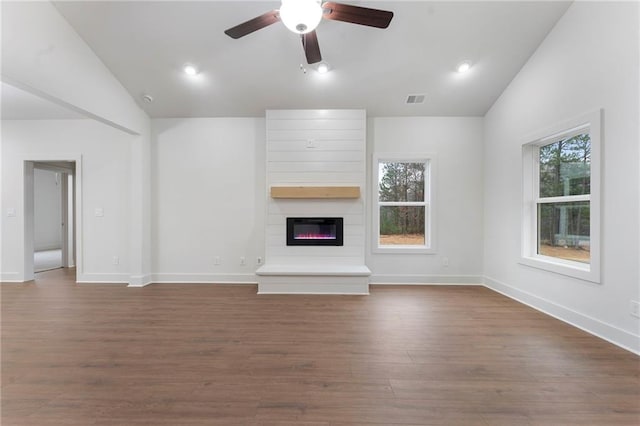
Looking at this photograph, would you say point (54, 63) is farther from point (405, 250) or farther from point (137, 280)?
point (405, 250)

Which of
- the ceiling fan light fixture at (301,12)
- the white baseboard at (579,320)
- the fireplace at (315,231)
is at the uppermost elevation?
the ceiling fan light fixture at (301,12)

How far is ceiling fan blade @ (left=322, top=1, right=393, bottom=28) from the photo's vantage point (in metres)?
2.21

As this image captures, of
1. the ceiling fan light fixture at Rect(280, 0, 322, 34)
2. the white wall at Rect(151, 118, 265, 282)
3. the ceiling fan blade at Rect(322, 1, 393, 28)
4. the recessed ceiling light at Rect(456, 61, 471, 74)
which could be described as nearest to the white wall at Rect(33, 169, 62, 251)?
the white wall at Rect(151, 118, 265, 282)

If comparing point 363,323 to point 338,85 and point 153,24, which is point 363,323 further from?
point 153,24

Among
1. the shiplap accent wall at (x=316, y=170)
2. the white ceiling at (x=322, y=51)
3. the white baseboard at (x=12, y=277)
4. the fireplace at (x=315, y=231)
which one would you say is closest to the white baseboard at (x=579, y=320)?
the shiplap accent wall at (x=316, y=170)

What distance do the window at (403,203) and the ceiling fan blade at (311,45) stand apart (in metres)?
2.20

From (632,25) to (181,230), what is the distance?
5.73 meters

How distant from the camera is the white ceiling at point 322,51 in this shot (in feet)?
9.91

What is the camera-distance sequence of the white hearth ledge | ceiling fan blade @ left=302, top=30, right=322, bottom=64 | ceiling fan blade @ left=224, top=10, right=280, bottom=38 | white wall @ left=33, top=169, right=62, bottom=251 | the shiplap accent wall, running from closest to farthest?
ceiling fan blade @ left=224, top=10, right=280, bottom=38
ceiling fan blade @ left=302, top=30, right=322, bottom=64
the white hearth ledge
the shiplap accent wall
white wall @ left=33, top=169, right=62, bottom=251

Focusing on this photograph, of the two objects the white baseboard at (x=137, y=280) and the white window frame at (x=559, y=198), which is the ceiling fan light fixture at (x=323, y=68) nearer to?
the white window frame at (x=559, y=198)

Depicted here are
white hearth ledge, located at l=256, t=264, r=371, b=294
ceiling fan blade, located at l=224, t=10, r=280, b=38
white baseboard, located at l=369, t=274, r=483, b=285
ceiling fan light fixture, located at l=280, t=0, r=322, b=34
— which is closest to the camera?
ceiling fan light fixture, located at l=280, t=0, r=322, b=34

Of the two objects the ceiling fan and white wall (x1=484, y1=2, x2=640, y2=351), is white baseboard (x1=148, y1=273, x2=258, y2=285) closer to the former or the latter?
the ceiling fan

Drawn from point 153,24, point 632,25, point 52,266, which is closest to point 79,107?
point 153,24

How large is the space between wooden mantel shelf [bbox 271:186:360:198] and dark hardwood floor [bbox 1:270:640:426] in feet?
5.17
